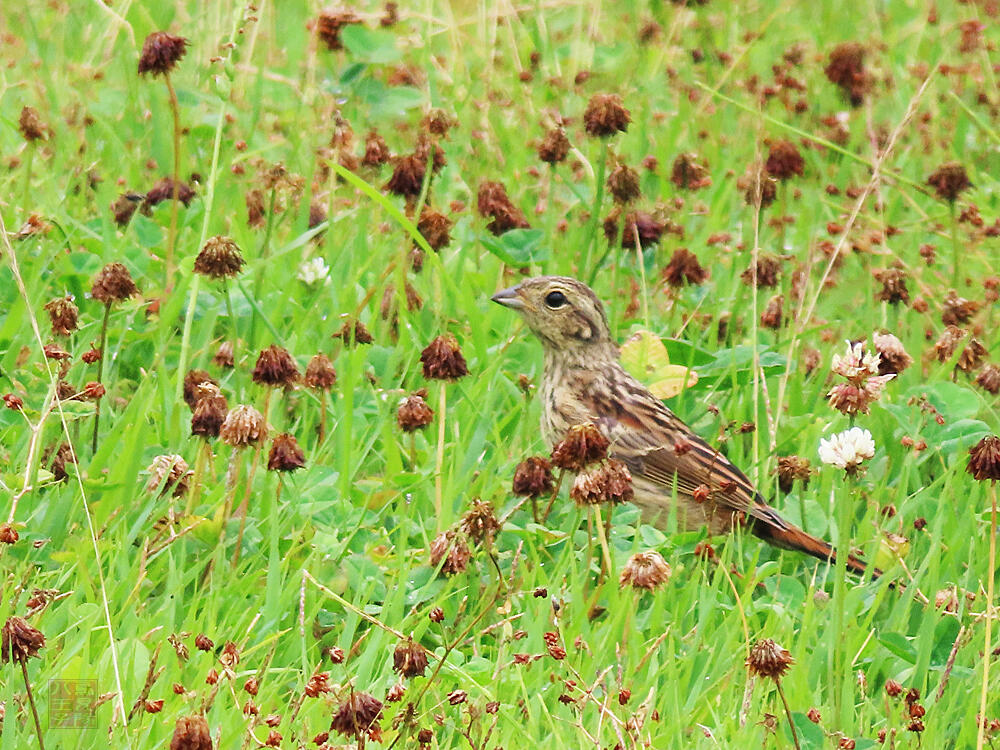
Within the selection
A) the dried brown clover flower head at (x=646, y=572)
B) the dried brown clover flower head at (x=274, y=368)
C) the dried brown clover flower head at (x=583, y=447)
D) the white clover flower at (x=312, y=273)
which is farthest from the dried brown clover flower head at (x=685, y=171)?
the dried brown clover flower head at (x=646, y=572)

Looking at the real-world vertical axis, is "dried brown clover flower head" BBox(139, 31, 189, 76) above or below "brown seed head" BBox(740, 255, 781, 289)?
above

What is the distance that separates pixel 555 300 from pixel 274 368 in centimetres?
174

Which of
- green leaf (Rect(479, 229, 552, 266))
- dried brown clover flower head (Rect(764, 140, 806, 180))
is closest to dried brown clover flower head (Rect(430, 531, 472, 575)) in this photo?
green leaf (Rect(479, 229, 552, 266))

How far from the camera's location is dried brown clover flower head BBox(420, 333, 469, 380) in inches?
199

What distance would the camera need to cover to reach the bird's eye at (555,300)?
20.4 ft

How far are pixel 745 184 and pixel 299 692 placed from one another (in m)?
4.42

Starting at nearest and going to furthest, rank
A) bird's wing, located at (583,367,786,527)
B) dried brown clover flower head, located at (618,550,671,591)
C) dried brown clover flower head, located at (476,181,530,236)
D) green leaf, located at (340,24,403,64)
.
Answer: dried brown clover flower head, located at (618,550,671,591) < bird's wing, located at (583,367,786,527) < dried brown clover flower head, located at (476,181,530,236) < green leaf, located at (340,24,403,64)

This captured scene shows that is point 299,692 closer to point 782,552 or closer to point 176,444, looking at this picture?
point 176,444

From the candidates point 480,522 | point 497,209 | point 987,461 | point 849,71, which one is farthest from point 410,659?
point 849,71

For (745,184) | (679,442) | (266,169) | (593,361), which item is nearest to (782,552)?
(679,442)

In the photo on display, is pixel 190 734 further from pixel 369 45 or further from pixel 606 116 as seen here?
pixel 369 45

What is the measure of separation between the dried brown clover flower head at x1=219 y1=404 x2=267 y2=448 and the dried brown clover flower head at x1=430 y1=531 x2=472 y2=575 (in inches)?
24.1

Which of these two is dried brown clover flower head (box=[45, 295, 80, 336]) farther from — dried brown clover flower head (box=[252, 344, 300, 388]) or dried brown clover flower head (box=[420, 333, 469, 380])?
dried brown clover flower head (box=[420, 333, 469, 380])

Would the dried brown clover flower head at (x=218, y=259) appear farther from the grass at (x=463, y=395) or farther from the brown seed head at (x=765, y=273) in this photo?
the brown seed head at (x=765, y=273)
